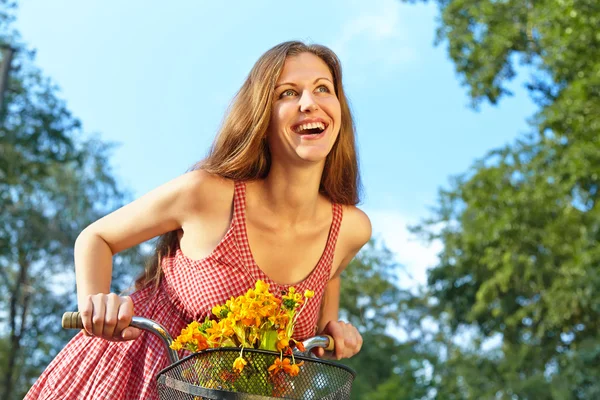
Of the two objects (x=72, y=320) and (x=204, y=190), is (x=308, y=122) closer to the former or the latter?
(x=204, y=190)

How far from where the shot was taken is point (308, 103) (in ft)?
9.95

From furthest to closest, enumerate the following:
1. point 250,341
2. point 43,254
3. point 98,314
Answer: point 43,254 < point 98,314 < point 250,341

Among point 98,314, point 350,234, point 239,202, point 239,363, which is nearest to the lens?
point 239,363

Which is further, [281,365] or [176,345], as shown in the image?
[176,345]

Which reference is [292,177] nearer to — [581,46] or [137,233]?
[137,233]

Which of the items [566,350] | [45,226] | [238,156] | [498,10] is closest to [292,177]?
[238,156]

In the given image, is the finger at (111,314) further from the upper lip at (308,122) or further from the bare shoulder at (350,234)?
the bare shoulder at (350,234)

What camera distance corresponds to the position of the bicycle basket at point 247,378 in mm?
2154

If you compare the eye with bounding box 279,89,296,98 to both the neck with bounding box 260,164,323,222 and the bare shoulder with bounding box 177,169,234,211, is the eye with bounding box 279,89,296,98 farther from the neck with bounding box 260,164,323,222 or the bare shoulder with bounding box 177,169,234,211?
the bare shoulder with bounding box 177,169,234,211

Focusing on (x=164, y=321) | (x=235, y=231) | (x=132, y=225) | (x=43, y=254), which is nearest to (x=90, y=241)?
(x=132, y=225)

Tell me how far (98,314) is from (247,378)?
57 centimetres

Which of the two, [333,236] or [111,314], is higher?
[333,236]

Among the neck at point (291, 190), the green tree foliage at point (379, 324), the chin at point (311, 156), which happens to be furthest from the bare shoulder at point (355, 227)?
the green tree foliage at point (379, 324)

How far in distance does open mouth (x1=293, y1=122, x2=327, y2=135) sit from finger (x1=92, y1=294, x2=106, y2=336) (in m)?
0.94
